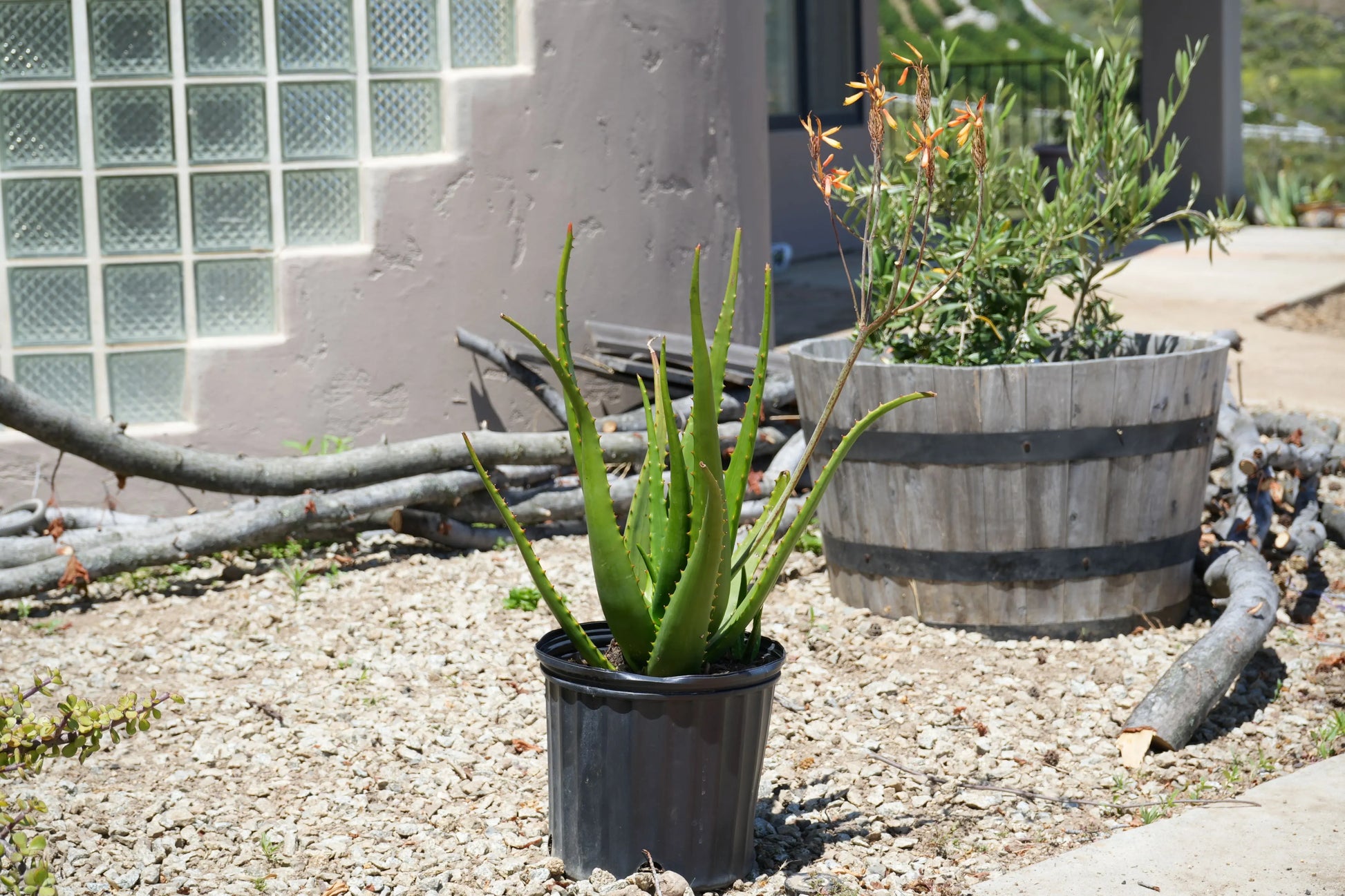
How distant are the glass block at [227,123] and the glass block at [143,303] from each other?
0.45 metres

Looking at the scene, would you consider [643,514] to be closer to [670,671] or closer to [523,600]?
[670,671]

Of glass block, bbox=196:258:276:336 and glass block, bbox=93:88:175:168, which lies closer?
glass block, bbox=93:88:175:168

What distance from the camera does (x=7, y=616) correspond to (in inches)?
171

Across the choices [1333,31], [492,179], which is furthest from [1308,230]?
[1333,31]

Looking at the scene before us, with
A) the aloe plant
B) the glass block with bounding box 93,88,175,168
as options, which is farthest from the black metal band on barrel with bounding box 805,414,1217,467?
the glass block with bounding box 93,88,175,168

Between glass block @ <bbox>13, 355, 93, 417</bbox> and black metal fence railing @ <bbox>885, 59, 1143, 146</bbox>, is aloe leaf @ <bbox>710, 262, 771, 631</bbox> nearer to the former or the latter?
glass block @ <bbox>13, 355, 93, 417</bbox>

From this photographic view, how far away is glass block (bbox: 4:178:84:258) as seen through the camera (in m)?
5.05

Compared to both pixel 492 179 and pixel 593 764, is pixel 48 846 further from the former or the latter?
pixel 492 179

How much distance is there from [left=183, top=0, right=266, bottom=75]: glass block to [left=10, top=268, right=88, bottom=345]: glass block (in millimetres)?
899

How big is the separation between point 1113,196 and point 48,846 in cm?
324

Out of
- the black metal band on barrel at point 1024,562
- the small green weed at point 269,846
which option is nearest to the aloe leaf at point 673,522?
the small green weed at point 269,846

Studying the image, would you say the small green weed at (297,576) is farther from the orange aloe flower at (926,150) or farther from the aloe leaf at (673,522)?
the orange aloe flower at (926,150)

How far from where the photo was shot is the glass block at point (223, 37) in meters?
5.10

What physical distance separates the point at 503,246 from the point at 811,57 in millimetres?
7879
